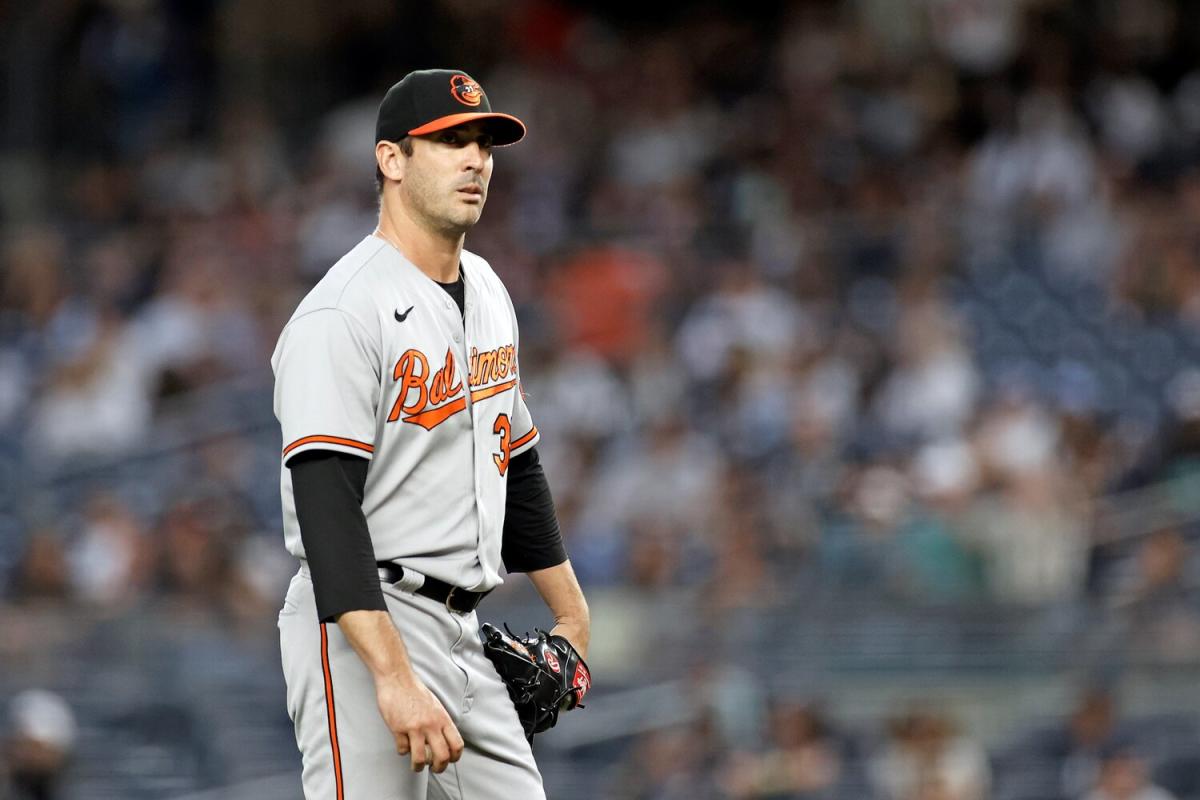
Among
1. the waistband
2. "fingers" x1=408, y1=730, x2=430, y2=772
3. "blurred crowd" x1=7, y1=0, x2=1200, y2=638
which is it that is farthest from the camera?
"blurred crowd" x1=7, y1=0, x2=1200, y2=638

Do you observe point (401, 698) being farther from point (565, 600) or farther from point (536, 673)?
point (565, 600)

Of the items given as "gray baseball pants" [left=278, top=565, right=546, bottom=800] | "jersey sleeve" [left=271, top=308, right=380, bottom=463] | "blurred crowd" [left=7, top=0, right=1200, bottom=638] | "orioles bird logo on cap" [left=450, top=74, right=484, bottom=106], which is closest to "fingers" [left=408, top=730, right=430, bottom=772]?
"gray baseball pants" [left=278, top=565, right=546, bottom=800]

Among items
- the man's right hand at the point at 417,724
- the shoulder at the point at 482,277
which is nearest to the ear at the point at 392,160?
the shoulder at the point at 482,277

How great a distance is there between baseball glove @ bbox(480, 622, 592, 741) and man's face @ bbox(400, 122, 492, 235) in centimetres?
78

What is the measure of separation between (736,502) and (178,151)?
579 centimetres

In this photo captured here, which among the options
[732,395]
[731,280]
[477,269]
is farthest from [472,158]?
[731,280]

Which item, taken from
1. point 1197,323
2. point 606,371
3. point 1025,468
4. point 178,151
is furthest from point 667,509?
point 178,151

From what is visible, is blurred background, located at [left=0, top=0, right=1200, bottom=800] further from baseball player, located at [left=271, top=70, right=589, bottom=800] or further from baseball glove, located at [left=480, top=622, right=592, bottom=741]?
baseball player, located at [left=271, top=70, right=589, bottom=800]

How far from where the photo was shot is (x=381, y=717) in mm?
3453

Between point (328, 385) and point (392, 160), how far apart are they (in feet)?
1.58

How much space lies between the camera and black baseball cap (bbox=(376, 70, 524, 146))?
3.56 m

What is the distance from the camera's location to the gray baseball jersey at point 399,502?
11.3 ft

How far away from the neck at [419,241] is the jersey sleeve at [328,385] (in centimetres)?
26

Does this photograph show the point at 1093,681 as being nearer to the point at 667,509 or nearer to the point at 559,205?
the point at 667,509
